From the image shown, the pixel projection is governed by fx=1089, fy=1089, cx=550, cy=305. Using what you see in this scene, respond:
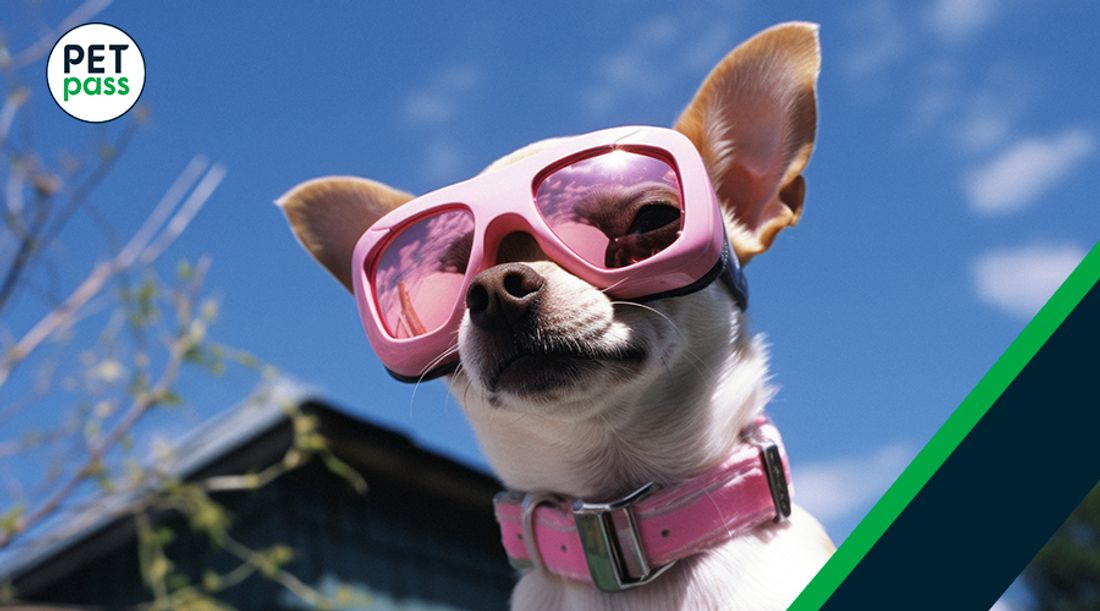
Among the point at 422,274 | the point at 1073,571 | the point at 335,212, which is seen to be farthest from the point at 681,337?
the point at 1073,571

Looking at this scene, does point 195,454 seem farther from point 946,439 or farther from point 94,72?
point 946,439

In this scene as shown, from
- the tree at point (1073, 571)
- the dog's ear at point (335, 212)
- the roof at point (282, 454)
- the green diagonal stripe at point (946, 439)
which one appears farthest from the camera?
the tree at point (1073, 571)

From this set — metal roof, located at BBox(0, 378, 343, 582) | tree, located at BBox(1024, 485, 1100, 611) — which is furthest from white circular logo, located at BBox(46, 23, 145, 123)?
tree, located at BBox(1024, 485, 1100, 611)

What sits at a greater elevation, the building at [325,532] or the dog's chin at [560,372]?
the dog's chin at [560,372]

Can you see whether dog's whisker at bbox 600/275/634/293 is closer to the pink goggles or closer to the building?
the pink goggles

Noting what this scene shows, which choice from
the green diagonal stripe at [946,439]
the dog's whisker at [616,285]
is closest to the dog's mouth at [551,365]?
the dog's whisker at [616,285]

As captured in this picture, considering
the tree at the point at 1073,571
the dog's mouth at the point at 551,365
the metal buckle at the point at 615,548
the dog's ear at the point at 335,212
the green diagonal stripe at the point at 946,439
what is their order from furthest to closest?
the tree at the point at 1073,571, the dog's ear at the point at 335,212, the dog's mouth at the point at 551,365, the metal buckle at the point at 615,548, the green diagonal stripe at the point at 946,439

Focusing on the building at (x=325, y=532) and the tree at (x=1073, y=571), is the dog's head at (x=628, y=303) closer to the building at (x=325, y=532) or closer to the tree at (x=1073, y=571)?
the building at (x=325, y=532)
